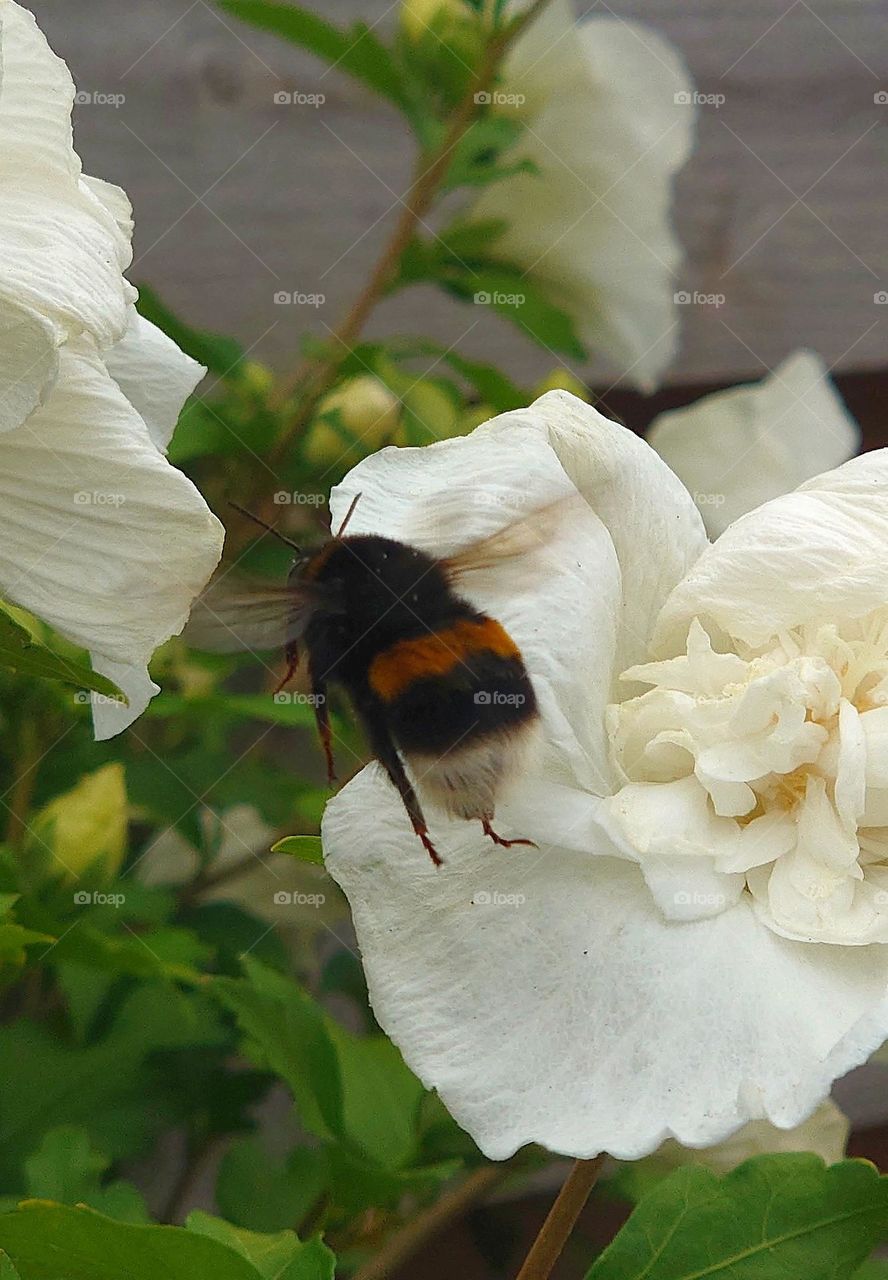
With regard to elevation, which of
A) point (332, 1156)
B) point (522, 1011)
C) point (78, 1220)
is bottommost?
point (332, 1156)

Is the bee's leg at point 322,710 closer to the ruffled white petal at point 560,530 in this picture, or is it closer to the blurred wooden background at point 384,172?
the ruffled white petal at point 560,530

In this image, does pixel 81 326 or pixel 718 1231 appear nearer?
pixel 81 326

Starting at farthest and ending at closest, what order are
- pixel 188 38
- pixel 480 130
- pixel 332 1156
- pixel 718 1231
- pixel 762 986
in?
pixel 188 38
pixel 480 130
pixel 332 1156
pixel 718 1231
pixel 762 986

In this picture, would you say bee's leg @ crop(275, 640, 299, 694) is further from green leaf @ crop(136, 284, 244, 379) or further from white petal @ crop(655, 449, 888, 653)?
green leaf @ crop(136, 284, 244, 379)

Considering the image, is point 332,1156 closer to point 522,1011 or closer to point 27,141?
point 522,1011

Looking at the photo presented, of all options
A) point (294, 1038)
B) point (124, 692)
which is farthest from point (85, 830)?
point (124, 692)

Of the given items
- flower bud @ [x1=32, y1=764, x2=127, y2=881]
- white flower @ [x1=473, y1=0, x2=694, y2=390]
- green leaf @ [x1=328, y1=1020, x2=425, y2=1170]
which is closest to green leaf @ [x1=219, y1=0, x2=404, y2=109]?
white flower @ [x1=473, y1=0, x2=694, y2=390]

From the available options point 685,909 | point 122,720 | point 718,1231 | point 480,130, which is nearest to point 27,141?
point 122,720
